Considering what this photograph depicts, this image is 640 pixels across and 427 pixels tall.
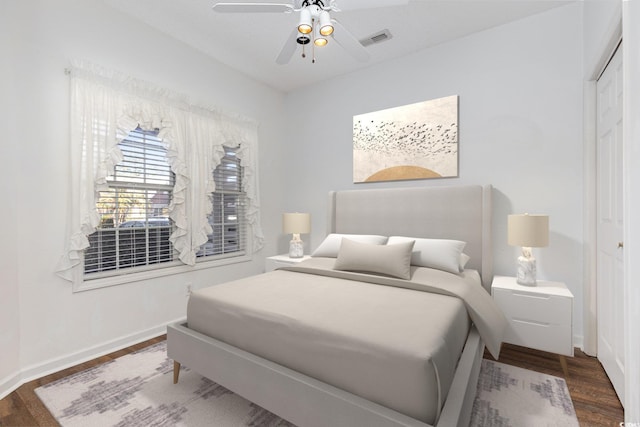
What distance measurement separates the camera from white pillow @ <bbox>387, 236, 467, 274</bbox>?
2.48 meters

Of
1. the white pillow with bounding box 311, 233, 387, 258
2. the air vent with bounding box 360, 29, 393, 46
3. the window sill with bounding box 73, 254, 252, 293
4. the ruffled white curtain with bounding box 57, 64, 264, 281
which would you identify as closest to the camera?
the ruffled white curtain with bounding box 57, 64, 264, 281

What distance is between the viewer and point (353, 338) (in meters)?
1.35

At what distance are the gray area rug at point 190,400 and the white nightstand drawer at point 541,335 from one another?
0.20 m

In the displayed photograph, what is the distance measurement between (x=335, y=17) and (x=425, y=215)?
6.82 ft

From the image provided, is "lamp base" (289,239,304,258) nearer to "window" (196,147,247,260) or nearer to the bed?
"window" (196,147,247,260)

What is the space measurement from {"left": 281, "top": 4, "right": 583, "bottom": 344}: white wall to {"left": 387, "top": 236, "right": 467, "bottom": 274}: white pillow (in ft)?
1.92

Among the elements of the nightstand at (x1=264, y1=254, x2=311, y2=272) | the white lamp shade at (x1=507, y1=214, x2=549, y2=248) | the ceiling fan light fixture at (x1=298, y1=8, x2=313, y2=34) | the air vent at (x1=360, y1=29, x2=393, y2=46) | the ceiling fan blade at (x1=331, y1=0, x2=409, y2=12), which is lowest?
the nightstand at (x1=264, y1=254, x2=311, y2=272)

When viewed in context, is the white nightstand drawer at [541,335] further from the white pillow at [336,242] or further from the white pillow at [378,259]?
the white pillow at [336,242]

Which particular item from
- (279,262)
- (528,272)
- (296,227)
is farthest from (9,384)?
(528,272)

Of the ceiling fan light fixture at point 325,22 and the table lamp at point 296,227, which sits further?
the table lamp at point 296,227

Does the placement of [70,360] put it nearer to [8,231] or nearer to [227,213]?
[8,231]

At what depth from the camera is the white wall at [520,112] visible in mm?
2520

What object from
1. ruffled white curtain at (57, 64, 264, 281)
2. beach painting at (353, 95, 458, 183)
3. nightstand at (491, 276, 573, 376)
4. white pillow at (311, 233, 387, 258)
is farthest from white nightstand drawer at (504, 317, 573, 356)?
ruffled white curtain at (57, 64, 264, 281)

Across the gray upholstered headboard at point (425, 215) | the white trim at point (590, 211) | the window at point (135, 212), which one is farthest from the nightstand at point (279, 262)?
the white trim at point (590, 211)
